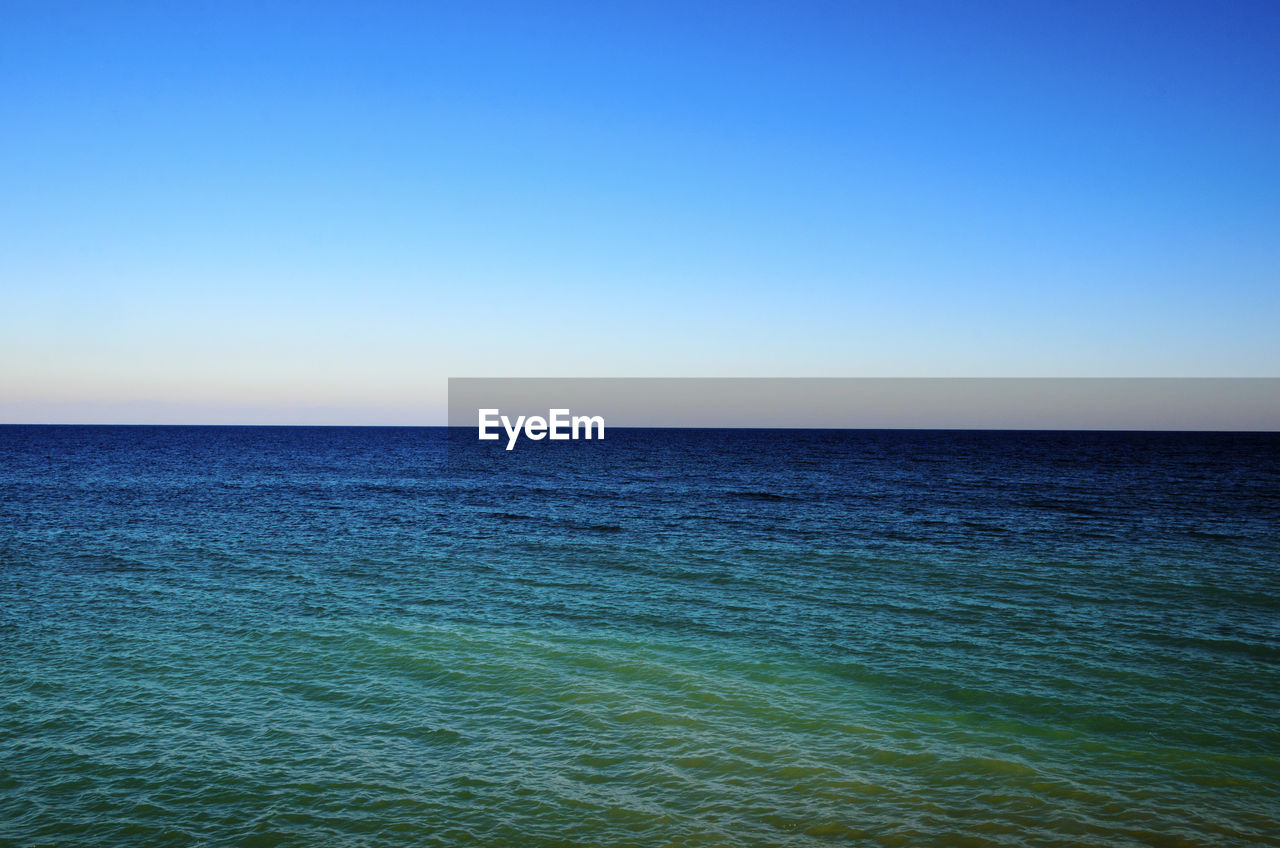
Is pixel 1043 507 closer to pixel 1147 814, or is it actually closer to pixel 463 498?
pixel 463 498

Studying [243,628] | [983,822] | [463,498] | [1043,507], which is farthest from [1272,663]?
[463,498]

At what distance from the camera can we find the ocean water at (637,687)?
10.6 m

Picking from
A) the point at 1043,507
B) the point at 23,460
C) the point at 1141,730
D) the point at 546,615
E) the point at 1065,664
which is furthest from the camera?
the point at 23,460

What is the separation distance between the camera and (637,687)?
15.8 m

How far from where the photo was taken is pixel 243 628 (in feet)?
65.2

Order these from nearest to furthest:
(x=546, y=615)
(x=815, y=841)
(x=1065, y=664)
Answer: (x=815, y=841), (x=1065, y=664), (x=546, y=615)

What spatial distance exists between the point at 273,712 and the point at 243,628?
262 inches

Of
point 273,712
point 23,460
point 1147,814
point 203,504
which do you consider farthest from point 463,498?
point 23,460

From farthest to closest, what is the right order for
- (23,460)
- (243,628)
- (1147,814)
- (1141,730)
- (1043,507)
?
1. (23,460)
2. (1043,507)
3. (243,628)
4. (1141,730)
5. (1147,814)

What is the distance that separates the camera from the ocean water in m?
10.6

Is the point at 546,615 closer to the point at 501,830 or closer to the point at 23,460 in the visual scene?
the point at 501,830

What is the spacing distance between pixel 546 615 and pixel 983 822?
1335 centimetres

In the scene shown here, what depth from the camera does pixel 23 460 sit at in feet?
316

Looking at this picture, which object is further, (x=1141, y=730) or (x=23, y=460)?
(x=23, y=460)
